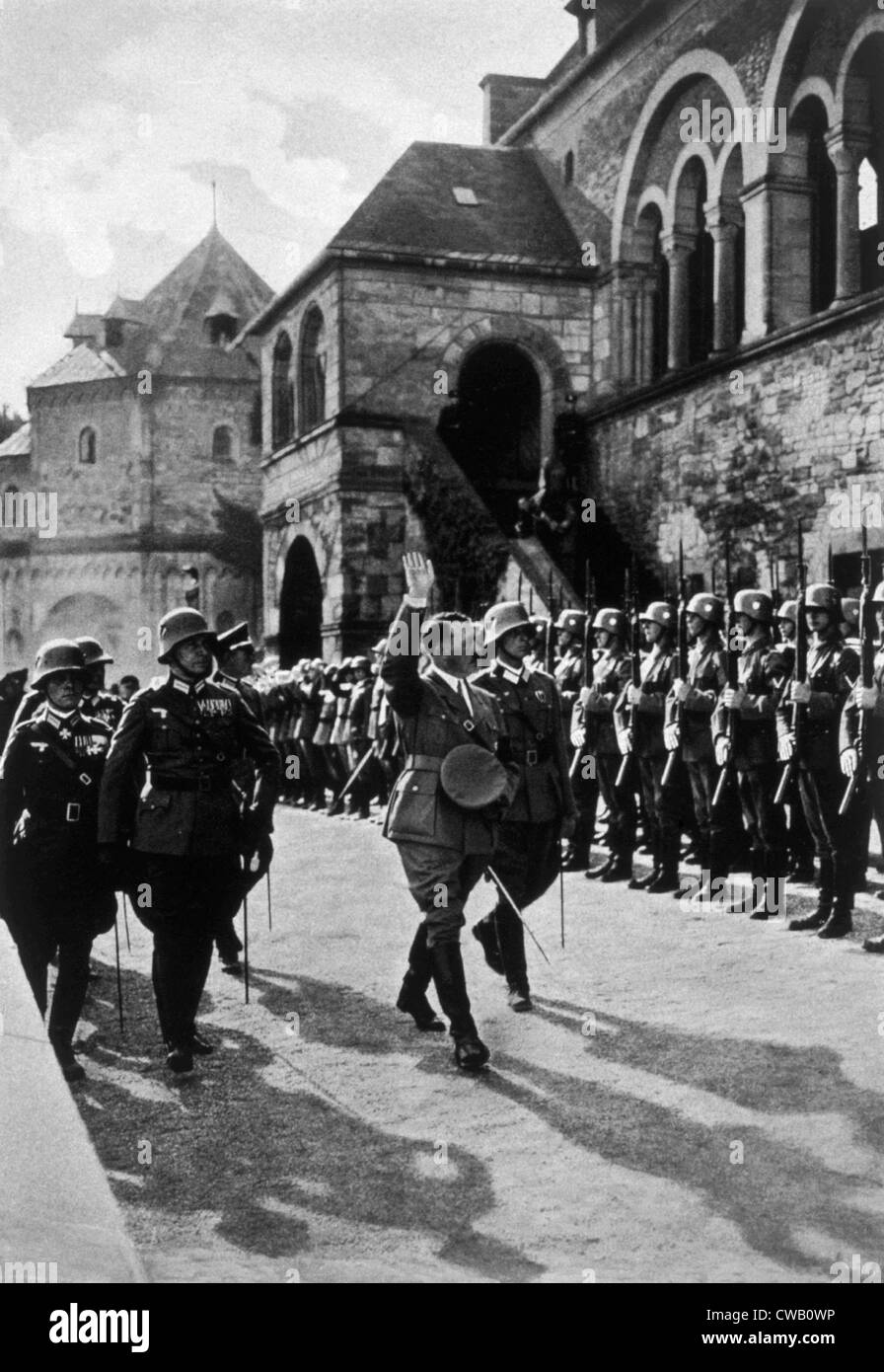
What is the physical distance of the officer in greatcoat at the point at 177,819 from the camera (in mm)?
6172

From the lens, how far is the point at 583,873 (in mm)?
11414

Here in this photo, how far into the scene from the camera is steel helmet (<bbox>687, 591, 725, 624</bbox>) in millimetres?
10203

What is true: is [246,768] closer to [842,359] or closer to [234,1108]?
[234,1108]

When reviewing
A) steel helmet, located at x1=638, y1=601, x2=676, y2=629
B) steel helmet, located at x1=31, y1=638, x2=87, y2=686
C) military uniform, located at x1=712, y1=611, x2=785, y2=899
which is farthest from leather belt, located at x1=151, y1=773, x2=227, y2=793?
steel helmet, located at x1=638, y1=601, x2=676, y2=629

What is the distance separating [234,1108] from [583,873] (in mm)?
5994

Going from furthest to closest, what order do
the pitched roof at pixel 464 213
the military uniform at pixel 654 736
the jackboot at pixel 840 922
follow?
the pitched roof at pixel 464 213
the military uniform at pixel 654 736
the jackboot at pixel 840 922

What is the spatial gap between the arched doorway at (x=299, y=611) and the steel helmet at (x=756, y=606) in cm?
1712

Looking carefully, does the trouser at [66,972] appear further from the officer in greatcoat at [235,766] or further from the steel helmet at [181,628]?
the steel helmet at [181,628]

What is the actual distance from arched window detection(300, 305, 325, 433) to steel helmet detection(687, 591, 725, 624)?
15.3 metres

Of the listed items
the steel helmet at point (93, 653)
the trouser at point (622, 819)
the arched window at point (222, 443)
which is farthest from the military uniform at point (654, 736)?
the arched window at point (222, 443)

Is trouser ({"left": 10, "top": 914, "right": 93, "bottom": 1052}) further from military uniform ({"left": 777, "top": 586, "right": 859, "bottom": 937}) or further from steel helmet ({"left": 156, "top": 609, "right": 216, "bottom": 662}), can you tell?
military uniform ({"left": 777, "top": 586, "right": 859, "bottom": 937})

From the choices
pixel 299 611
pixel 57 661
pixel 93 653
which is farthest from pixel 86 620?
pixel 57 661
